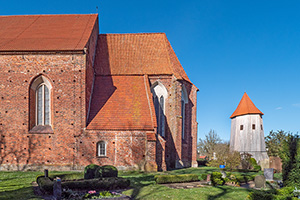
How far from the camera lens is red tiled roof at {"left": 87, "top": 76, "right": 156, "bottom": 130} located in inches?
853

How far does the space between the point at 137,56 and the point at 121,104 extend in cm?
605

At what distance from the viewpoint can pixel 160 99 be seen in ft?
84.1

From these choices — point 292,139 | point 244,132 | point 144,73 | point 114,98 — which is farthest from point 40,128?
point 244,132

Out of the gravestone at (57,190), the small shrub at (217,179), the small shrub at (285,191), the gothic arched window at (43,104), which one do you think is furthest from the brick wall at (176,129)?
the gravestone at (57,190)

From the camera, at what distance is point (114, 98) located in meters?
23.5

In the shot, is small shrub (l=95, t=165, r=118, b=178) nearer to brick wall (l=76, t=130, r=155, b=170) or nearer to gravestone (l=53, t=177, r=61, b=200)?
gravestone (l=53, t=177, r=61, b=200)

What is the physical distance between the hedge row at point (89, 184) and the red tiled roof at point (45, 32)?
11.7 m

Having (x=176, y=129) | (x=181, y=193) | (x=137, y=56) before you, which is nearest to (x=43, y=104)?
(x=137, y=56)

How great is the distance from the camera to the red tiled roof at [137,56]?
83.9 feet

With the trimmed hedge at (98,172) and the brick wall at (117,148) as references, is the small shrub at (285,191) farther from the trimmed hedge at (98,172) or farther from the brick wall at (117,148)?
the brick wall at (117,148)

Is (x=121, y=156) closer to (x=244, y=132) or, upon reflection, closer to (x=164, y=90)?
(x=164, y=90)

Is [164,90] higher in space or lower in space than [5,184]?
higher

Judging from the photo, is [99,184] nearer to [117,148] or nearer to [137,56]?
[117,148]

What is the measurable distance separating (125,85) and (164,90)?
3.72m
